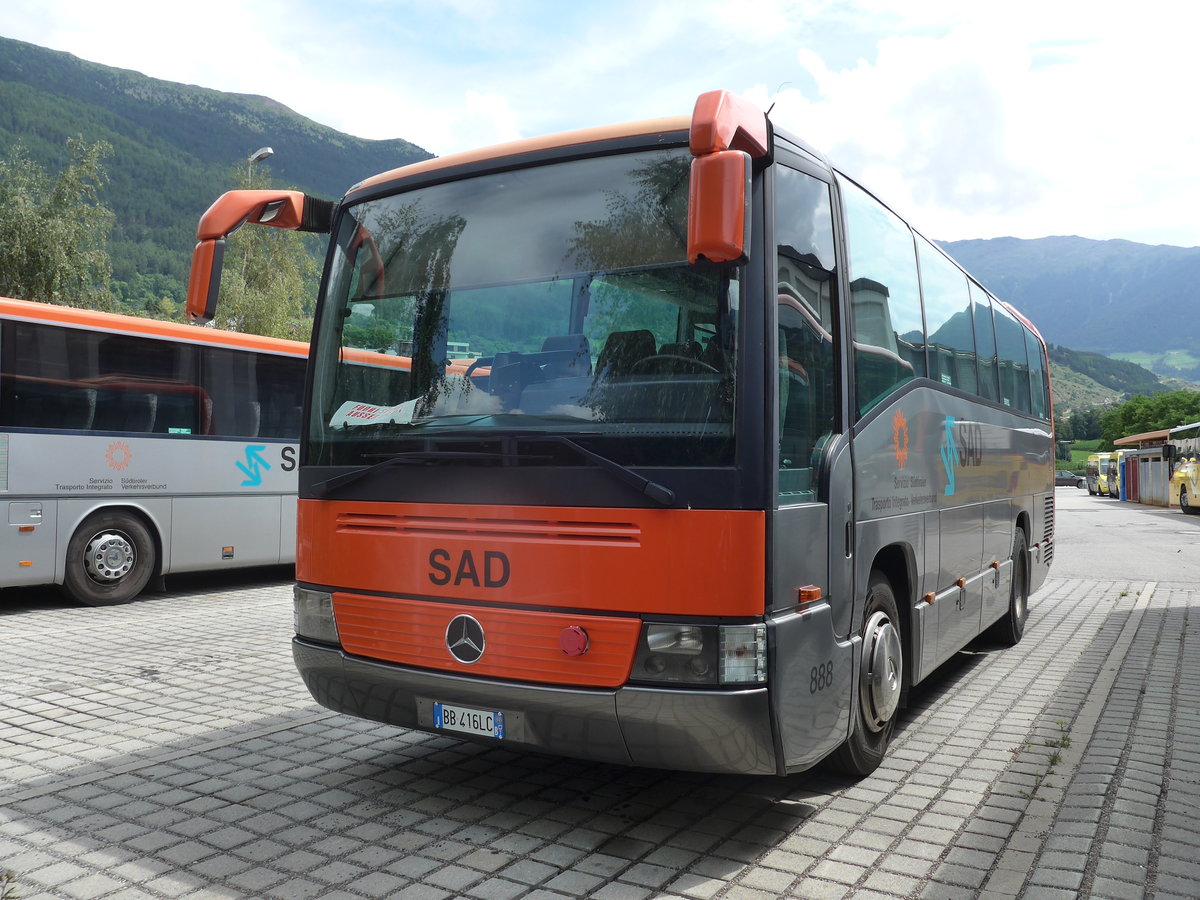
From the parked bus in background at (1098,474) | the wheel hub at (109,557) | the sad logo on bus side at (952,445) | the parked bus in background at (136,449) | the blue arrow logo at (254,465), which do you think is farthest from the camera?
the parked bus in background at (1098,474)

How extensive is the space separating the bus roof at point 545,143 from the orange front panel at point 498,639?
1.93 m

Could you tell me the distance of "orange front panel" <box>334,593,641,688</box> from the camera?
4.05 m

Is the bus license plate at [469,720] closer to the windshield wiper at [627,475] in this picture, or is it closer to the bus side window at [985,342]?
the windshield wiper at [627,475]

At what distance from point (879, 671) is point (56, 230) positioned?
3192 cm

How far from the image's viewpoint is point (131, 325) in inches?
461

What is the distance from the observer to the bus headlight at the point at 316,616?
486 centimetres

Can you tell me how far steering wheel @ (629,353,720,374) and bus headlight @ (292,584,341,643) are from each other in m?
1.84

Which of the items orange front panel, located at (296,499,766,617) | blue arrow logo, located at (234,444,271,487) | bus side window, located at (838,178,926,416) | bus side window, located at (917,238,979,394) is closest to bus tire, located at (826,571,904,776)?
bus side window, located at (838,178,926,416)

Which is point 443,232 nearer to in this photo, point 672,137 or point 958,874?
point 672,137

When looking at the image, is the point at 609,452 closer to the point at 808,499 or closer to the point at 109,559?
the point at 808,499

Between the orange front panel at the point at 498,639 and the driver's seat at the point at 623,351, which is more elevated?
the driver's seat at the point at 623,351

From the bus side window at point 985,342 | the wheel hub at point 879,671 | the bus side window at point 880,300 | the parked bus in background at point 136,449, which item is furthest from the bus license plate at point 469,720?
the parked bus in background at point 136,449

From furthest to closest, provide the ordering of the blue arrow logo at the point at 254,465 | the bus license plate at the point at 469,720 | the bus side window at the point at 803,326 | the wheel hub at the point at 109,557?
1. the blue arrow logo at the point at 254,465
2. the wheel hub at the point at 109,557
3. the bus license plate at the point at 469,720
4. the bus side window at the point at 803,326

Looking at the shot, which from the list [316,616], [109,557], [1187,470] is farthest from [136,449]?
[1187,470]
